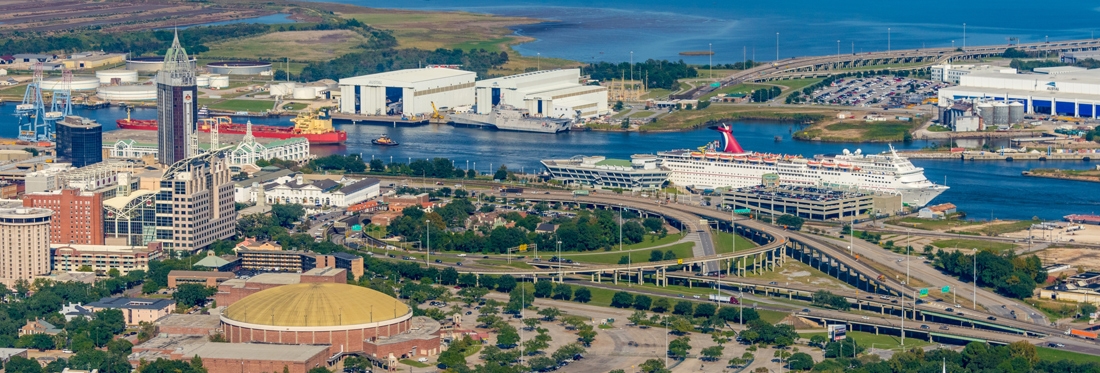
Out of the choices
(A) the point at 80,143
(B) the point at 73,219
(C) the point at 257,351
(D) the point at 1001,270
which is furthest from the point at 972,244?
(A) the point at 80,143

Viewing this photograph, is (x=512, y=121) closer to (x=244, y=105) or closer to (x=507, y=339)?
(x=244, y=105)

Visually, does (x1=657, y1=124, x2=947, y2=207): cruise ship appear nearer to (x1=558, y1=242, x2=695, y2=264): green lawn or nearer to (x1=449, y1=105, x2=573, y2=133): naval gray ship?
(x1=558, y1=242, x2=695, y2=264): green lawn

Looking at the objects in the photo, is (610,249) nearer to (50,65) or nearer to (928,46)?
(50,65)

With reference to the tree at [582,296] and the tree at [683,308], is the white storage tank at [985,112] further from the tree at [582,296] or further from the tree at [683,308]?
the tree at [683,308]

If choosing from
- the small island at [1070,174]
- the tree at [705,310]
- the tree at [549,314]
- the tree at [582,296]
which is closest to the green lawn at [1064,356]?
the tree at [705,310]

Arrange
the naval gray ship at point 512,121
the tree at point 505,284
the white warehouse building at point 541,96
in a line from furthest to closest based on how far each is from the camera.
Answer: the white warehouse building at point 541,96 < the naval gray ship at point 512,121 < the tree at point 505,284
